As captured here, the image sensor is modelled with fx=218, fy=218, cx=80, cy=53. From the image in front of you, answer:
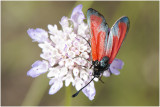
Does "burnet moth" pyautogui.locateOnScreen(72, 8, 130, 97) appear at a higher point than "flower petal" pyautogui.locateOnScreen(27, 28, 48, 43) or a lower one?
lower

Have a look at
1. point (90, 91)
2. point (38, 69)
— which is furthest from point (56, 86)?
point (90, 91)

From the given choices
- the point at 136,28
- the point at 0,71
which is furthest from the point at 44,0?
the point at 136,28

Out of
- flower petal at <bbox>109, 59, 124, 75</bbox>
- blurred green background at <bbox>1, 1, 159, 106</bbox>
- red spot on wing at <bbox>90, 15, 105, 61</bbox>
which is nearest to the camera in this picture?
red spot on wing at <bbox>90, 15, 105, 61</bbox>

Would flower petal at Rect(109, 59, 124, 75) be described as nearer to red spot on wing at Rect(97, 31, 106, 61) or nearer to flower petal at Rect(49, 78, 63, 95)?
red spot on wing at Rect(97, 31, 106, 61)

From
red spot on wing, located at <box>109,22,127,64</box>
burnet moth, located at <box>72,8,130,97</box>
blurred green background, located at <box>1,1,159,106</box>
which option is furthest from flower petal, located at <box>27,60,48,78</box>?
blurred green background, located at <box>1,1,159,106</box>

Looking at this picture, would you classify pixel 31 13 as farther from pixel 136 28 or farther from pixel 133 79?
pixel 133 79

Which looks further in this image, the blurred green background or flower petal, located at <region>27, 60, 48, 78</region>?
the blurred green background

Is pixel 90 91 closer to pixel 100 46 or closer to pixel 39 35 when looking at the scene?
pixel 100 46
